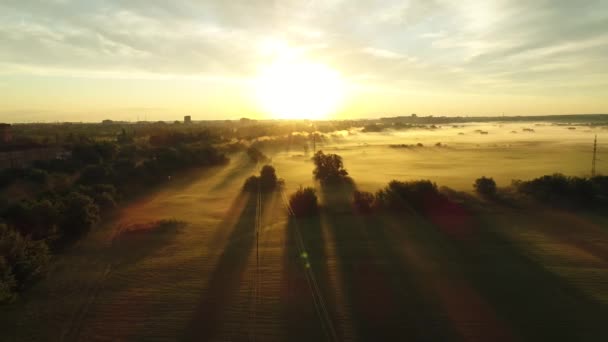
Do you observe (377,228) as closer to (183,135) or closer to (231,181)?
(231,181)

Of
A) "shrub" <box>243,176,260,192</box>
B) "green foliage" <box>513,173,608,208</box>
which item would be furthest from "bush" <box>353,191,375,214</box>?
"green foliage" <box>513,173,608,208</box>

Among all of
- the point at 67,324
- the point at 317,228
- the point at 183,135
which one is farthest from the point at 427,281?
the point at 183,135

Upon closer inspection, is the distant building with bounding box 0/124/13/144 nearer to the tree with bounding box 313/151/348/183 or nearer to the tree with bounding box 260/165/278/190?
the tree with bounding box 260/165/278/190

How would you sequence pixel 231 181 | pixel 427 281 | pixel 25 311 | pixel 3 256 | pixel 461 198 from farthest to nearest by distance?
pixel 231 181 < pixel 461 198 < pixel 427 281 < pixel 3 256 < pixel 25 311

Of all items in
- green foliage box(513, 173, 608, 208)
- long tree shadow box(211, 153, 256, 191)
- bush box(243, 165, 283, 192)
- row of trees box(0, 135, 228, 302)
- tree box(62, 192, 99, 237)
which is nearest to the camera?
row of trees box(0, 135, 228, 302)

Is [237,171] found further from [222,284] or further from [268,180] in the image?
[222,284]

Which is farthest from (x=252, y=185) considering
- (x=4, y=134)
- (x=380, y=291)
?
(x=4, y=134)

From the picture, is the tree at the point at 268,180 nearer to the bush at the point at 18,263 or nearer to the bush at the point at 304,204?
the bush at the point at 304,204
